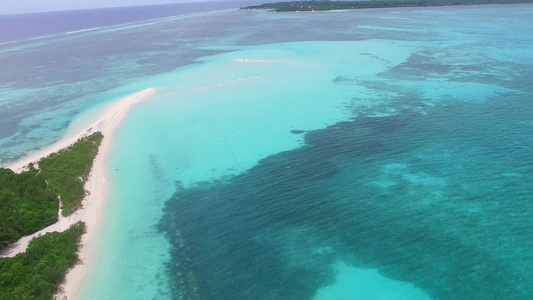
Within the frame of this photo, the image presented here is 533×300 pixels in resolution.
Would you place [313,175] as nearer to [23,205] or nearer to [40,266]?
[40,266]

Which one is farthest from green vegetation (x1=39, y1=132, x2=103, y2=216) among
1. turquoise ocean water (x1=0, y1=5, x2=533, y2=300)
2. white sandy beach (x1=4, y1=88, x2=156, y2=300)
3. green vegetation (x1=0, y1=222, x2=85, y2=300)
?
green vegetation (x1=0, y1=222, x2=85, y2=300)

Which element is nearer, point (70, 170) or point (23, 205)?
point (23, 205)

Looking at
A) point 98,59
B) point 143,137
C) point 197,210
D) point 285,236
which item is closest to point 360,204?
point 285,236

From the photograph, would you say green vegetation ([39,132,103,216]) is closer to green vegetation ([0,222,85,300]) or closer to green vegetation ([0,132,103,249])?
green vegetation ([0,132,103,249])

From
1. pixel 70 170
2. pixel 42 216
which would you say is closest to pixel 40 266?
Result: pixel 42 216

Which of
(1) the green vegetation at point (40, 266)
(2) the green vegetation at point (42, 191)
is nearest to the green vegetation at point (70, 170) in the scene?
(2) the green vegetation at point (42, 191)

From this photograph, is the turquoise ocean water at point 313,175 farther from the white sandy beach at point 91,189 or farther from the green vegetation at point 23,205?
the green vegetation at point 23,205

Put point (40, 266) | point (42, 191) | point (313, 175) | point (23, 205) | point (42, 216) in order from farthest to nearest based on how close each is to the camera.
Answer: point (313, 175) < point (42, 191) < point (23, 205) < point (42, 216) < point (40, 266)
